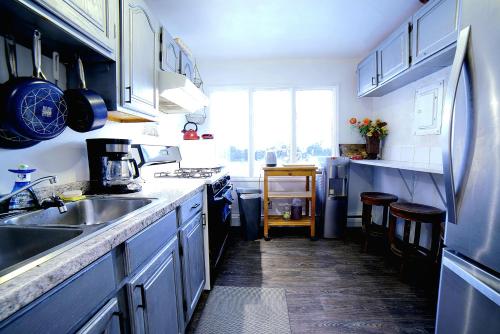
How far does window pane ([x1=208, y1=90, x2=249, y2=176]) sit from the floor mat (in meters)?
1.82

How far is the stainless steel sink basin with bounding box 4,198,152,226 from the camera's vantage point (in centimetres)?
106

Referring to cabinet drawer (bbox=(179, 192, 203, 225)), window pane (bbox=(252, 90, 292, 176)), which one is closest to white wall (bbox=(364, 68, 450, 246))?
window pane (bbox=(252, 90, 292, 176))

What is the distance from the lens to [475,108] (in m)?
0.82

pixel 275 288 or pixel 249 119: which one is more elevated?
pixel 249 119

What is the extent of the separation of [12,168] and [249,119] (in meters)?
2.62

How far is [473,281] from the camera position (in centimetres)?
82

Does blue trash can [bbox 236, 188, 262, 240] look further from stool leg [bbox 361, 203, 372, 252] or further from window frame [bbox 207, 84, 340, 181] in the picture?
stool leg [bbox 361, 203, 372, 252]

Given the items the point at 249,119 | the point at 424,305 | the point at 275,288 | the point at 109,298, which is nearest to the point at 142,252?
the point at 109,298

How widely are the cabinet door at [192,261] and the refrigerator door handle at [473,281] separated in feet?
4.19

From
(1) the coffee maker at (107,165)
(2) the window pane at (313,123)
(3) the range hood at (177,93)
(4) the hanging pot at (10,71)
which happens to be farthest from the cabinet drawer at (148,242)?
(2) the window pane at (313,123)

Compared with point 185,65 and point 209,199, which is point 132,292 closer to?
point 209,199

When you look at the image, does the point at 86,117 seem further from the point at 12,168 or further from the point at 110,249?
the point at 110,249

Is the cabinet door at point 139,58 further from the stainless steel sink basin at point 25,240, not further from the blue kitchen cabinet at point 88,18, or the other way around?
the stainless steel sink basin at point 25,240

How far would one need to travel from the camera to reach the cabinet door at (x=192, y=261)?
1341 mm
